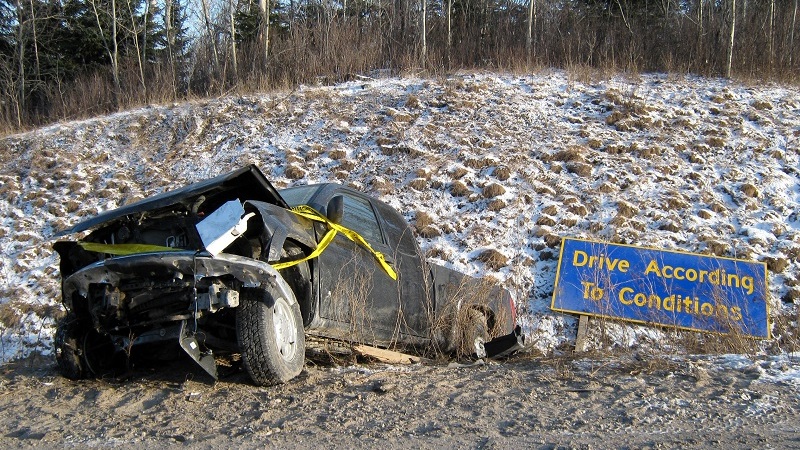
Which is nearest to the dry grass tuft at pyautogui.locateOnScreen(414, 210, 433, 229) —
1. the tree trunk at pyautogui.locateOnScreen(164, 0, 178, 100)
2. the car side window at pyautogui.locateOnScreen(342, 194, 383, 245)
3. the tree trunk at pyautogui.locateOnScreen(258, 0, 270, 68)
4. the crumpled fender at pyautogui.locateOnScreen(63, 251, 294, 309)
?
the car side window at pyautogui.locateOnScreen(342, 194, 383, 245)

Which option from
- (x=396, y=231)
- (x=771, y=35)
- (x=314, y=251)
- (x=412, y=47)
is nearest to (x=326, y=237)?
(x=314, y=251)

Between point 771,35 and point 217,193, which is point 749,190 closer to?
point 771,35

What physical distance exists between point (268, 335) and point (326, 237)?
1.00 metres

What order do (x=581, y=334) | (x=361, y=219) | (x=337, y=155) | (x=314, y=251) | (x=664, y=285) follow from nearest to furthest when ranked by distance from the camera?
(x=314, y=251) → (x=361, y=219) → (x=581, y=334) → (x=664, y=285) → (x=337, y=155)

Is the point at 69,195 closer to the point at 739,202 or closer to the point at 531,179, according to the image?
the point at 531,179

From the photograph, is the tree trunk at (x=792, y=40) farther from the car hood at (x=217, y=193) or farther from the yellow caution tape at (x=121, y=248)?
the yellow caution tape at (x=121, y=248)

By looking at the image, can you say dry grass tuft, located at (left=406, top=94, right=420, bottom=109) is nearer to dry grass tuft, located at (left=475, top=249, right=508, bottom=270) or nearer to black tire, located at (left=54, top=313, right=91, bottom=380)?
dry grass tuft, located at (left=475, top=249, right=508, bottom=270)

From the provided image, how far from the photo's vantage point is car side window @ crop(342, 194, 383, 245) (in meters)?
5.56

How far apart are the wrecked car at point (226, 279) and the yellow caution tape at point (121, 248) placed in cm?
1

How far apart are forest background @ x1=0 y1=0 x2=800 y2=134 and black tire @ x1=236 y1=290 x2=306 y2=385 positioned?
13.8m

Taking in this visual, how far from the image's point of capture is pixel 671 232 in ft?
35.5

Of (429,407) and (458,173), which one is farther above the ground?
(458,173)

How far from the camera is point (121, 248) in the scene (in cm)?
452

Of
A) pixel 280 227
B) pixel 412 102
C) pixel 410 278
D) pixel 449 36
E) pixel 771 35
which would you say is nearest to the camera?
pixel 280 227
